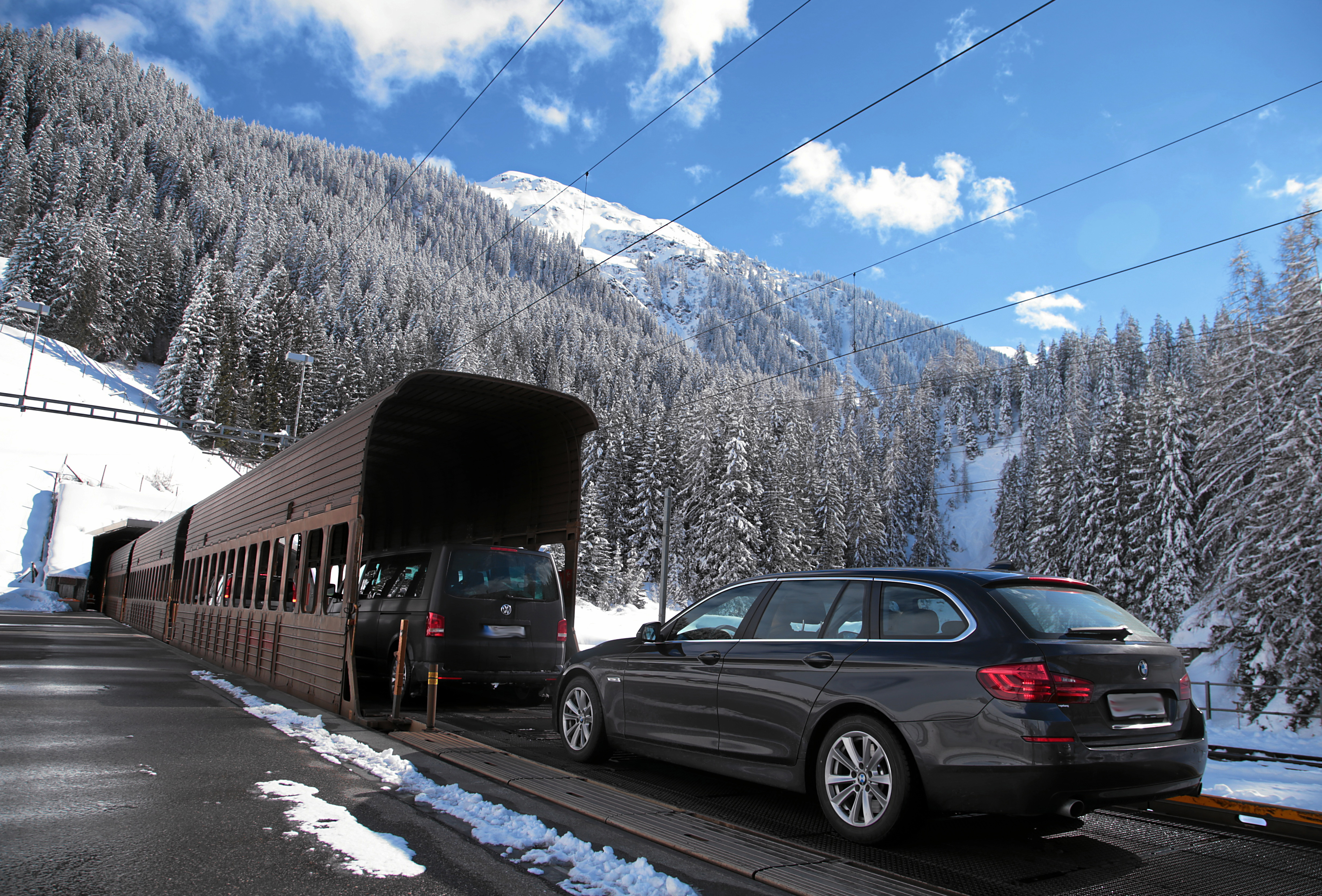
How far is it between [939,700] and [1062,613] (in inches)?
32.9

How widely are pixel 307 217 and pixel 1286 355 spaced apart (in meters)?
168

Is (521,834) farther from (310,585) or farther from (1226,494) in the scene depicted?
(1226,494)

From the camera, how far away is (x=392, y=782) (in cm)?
550

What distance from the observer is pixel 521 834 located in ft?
13.9

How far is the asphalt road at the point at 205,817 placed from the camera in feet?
11.5

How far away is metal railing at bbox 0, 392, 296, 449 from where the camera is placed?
55344mm

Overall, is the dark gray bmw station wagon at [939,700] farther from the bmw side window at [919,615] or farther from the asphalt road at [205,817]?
the asphalt road at [205,817]

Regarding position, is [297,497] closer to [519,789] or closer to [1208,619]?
[519,789]

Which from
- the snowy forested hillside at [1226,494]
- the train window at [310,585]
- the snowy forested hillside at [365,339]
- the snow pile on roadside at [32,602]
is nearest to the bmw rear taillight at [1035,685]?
the train window at [310,585]

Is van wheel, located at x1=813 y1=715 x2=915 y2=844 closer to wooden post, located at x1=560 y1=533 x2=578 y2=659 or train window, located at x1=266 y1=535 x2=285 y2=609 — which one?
wooden post, located at x1=560 y1=533 x2=578 y2=659

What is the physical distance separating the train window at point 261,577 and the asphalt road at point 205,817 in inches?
112

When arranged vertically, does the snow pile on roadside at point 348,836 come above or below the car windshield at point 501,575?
below

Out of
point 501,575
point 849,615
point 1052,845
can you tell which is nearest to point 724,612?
point 849,615

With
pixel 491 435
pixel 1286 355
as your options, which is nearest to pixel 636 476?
pixel 1286 355
